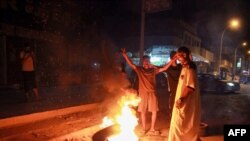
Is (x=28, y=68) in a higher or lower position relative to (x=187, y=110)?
higher

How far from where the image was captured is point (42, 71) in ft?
53.5

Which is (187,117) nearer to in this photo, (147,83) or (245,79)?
(147,83)

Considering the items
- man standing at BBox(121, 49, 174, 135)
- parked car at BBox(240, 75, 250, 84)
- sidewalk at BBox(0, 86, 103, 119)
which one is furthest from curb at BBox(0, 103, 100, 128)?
parked car at BBox(240, 75, 250, 84)

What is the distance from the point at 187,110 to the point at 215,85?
1631cm

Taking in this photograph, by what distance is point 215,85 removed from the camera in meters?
20.2

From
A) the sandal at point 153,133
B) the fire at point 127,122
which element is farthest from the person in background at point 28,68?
the sandal at point 153,133

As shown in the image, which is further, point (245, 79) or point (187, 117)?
point (245, 79)

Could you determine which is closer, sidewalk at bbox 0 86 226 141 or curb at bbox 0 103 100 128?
sidewalk at bbox 0 86 226 141

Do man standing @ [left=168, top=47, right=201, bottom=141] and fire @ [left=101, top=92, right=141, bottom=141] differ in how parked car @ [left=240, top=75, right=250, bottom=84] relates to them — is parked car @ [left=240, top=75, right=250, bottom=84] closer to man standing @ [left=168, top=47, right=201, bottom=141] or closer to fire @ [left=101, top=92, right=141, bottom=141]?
fire @ [left=101, top=92, right=141, bottom=141]

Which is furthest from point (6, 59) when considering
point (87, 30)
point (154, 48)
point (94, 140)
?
point (154, 48)

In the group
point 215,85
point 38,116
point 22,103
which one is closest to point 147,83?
point 38,116

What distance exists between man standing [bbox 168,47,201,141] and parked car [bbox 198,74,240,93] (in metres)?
16.1

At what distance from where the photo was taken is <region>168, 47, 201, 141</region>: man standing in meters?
4.70

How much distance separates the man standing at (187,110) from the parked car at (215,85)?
16054 mm
